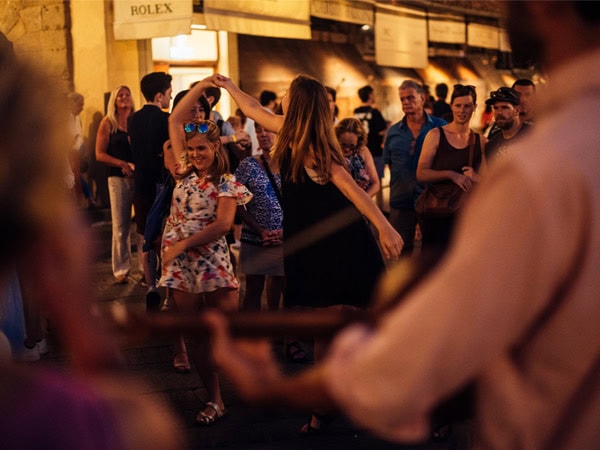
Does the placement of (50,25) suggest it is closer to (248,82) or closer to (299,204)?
(248,82)

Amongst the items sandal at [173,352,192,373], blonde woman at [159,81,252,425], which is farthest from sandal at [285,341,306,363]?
blonde woman at [159,81,252,425]

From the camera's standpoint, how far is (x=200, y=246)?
5863mm

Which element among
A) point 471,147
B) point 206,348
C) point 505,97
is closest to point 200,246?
point 206,348

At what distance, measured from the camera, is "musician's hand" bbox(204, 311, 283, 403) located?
163 centimetres

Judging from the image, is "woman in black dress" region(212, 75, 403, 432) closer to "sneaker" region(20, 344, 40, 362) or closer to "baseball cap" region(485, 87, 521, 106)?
"sneaker" region(20, 344, 40, 362)

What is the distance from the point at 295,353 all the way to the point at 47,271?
5717mm

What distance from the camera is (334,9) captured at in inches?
685

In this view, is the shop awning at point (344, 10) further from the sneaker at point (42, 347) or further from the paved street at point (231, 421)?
the paved street at point (231, 421)

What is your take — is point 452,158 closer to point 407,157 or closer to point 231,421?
point 407,157

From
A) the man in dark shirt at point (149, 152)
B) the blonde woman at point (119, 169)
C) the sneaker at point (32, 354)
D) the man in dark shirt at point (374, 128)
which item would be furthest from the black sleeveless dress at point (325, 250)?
the man in dark shirt at point (374, 128)

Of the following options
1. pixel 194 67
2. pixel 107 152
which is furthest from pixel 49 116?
pixel 194 67

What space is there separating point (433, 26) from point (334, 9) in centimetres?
579

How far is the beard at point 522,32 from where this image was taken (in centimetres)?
162

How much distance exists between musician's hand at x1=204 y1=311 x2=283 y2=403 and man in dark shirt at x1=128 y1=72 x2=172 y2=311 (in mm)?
6452
